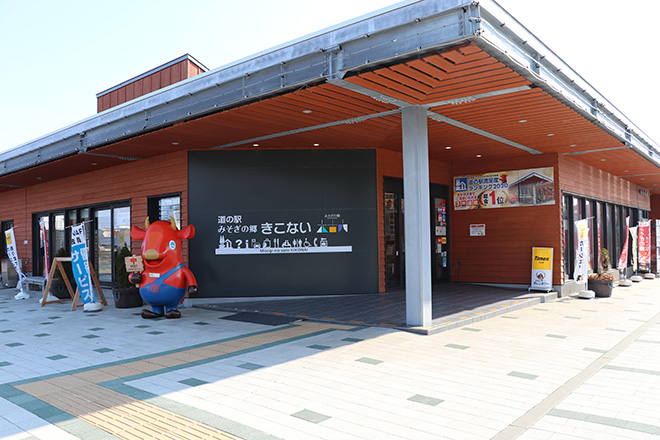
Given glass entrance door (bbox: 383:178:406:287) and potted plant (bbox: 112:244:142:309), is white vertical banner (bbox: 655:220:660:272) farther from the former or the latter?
potted plant (bbox: 112:244:142:309)

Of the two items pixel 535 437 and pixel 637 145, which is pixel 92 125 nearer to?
pixel 535 437

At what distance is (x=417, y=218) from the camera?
6875 mm

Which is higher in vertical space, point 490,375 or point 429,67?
point 429,67

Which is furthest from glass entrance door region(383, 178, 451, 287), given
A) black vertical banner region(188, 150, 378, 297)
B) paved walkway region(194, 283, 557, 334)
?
black vertical banner region(188, 150, 378, 297)

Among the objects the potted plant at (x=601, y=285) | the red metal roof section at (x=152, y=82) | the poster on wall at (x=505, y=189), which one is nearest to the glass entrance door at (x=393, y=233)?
the poster on wall at (x=505, y=189)

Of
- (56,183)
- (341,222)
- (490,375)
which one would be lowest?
(490,375)

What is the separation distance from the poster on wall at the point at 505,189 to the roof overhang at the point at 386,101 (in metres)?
0.71

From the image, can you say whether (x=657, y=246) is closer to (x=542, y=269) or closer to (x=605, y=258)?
(x=605, y=258)

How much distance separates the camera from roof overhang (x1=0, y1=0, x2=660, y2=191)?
5.12 metres

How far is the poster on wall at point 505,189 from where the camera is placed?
1127 cm

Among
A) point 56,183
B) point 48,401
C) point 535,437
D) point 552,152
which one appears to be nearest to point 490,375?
point 535,437

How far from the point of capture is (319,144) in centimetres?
991

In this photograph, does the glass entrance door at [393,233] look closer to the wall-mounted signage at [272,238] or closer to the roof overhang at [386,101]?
the roof overhang at [386,101]

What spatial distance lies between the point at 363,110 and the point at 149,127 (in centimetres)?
373
